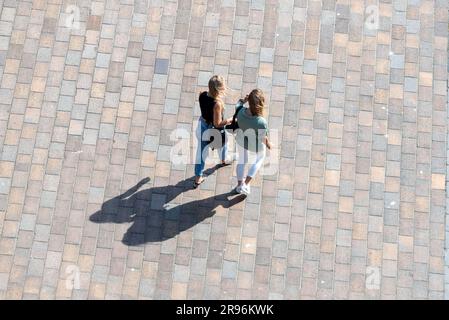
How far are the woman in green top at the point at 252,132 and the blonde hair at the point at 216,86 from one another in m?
0.30

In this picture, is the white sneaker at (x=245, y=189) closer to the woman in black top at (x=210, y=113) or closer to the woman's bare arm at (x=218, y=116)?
the woman in black top at (x=210, y=113)

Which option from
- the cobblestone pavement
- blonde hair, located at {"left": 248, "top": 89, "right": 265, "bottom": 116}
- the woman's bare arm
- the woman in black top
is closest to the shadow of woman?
the cobblestone pavement

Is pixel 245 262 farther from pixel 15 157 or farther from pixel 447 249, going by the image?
pixel 15 157

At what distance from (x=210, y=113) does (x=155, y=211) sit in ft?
5.19

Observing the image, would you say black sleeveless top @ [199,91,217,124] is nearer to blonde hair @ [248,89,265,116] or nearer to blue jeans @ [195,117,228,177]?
blue jeans @ [195,117,228,177]

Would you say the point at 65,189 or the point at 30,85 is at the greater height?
the point at 30,85

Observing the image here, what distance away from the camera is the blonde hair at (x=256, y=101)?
6584 millimetres

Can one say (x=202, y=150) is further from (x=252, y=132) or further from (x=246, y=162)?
(x=252, y=132)

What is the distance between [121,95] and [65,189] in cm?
149

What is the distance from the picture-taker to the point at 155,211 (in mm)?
7824

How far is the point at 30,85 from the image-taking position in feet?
27.9

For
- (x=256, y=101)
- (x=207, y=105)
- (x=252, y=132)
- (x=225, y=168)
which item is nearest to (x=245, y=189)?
(x=225, y=168)
